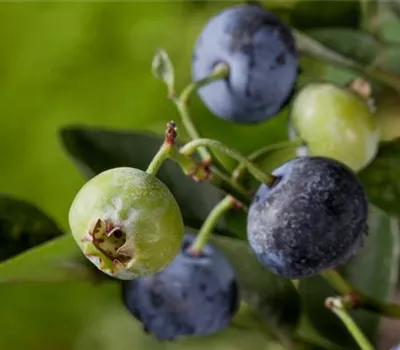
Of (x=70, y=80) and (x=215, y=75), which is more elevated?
(x=215, y=75)

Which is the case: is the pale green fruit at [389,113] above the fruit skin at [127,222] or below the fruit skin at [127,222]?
below

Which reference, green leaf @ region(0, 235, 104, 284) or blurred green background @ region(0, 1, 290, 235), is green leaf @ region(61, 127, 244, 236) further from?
blurred green background @ region(0, 1, 290, 235)

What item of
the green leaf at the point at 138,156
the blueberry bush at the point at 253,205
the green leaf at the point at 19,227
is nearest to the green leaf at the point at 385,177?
the blueberry bush at the point at 253,205

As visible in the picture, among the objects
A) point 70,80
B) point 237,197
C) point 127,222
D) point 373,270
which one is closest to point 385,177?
point 373,270

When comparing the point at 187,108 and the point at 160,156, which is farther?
the point at 187,108

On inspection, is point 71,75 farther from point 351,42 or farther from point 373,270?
point 373,270

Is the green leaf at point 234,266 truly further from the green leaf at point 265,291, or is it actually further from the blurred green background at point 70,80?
the blurred green background at point 70,80
